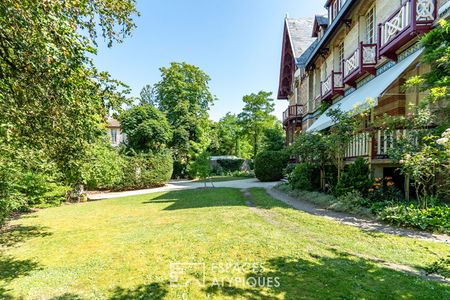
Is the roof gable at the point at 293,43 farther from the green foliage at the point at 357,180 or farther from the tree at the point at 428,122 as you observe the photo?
the tree at the point at 428,122

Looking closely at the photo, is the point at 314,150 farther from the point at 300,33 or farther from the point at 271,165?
the point at 300,33

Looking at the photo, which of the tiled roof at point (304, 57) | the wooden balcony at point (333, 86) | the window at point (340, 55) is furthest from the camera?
the tiled roof at point (304, 57)

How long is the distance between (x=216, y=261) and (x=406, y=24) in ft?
37.7

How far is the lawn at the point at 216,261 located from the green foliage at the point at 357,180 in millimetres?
3321

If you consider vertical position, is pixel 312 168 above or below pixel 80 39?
below

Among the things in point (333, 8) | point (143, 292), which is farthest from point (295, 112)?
point (143, 292)

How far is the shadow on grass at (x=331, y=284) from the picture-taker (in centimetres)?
389

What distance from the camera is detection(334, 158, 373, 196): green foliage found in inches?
412

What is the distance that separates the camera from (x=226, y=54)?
1033 inches

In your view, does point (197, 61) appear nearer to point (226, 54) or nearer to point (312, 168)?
point (226, 54)

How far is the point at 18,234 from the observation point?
8.51 m

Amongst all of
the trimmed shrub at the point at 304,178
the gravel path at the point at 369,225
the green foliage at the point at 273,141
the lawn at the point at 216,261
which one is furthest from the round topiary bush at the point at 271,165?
the lawn at the point at 216,261

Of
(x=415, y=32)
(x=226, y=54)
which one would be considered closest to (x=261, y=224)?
(x=415, y=32)

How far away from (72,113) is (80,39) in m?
1.39
